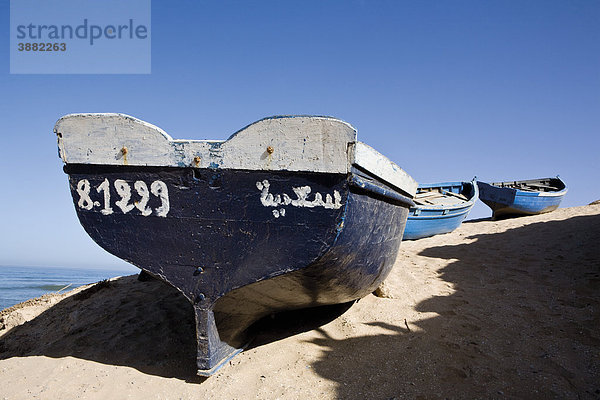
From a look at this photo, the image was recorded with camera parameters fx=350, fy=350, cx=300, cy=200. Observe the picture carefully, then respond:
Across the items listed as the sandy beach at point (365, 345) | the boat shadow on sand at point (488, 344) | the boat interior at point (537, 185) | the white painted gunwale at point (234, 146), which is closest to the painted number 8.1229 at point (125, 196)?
the white painted gunwale at point (234, 146)

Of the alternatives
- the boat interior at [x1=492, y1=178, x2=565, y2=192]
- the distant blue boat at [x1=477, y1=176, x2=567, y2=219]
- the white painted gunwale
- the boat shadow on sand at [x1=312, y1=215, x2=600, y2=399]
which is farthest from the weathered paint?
the boat interior at [x1=492, y1=178, x2=565, y2=192]

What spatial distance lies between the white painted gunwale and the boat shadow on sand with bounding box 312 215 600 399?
4.64ft

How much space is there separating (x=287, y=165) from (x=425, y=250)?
17.7 ft

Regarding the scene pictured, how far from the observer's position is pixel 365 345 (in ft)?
9.64

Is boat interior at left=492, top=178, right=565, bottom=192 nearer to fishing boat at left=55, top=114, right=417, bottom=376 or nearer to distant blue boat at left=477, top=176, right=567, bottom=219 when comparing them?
distant blue boat at left=477, top=176, right=567, bottom=219

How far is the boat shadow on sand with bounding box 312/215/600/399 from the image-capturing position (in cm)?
235

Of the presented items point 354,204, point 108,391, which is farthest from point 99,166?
point 354,204

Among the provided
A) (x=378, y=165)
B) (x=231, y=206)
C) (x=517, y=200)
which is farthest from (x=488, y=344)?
(x=517, y=200)

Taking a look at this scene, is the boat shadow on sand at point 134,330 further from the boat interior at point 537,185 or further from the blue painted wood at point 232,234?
the boat interior at point 537,185

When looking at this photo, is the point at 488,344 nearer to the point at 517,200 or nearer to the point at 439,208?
the point at 439,208

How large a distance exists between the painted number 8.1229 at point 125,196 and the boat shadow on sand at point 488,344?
1.68m

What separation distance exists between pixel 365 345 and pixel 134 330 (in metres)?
2.41

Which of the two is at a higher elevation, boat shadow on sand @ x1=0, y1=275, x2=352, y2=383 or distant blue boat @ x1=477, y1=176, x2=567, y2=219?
distant blue boat @ x1=477, y1=176, x2=567, y2=219

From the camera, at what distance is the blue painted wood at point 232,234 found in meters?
2.28
